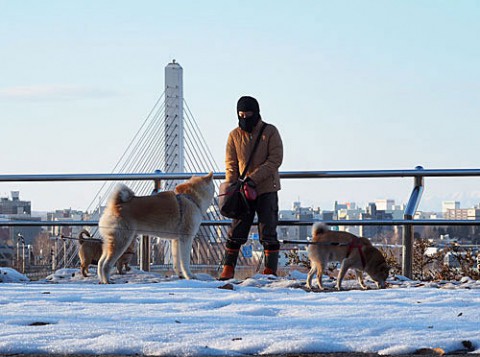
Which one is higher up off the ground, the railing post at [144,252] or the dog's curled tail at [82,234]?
the dog's curled tail at [82,234]

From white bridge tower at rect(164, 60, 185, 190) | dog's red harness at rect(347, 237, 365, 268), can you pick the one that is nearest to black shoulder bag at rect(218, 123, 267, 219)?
dog's red harness at rect(347, 237, 365, 268)

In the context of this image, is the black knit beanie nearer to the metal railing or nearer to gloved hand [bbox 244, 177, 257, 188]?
gloved hand [bbox 244, 177, 257, 188]

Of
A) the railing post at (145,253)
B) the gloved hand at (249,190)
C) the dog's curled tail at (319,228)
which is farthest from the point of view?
the railing post at (145,253)

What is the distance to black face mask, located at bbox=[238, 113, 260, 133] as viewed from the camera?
9.69 metres

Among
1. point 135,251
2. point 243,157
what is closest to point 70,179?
point 135,251

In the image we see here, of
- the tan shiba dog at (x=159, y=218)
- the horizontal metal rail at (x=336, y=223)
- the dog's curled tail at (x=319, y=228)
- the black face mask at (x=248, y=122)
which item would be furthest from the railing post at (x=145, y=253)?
the dog's curled tail at (x=319, y=228)

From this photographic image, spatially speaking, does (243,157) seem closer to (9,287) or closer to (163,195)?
(163,195)

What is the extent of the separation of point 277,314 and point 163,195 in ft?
12.6

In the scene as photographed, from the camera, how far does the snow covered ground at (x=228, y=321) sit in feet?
15.4

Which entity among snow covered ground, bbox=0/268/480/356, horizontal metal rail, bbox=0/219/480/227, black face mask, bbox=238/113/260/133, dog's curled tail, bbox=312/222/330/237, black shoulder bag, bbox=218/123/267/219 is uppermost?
black face mask, bbox=238/113/260/133

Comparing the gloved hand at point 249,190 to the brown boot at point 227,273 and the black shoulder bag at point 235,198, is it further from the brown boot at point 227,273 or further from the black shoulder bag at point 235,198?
the brown boot at point 227,273

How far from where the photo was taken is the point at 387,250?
10086 millimetres

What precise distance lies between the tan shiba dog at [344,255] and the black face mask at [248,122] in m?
1.18

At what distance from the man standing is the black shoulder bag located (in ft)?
0.15
